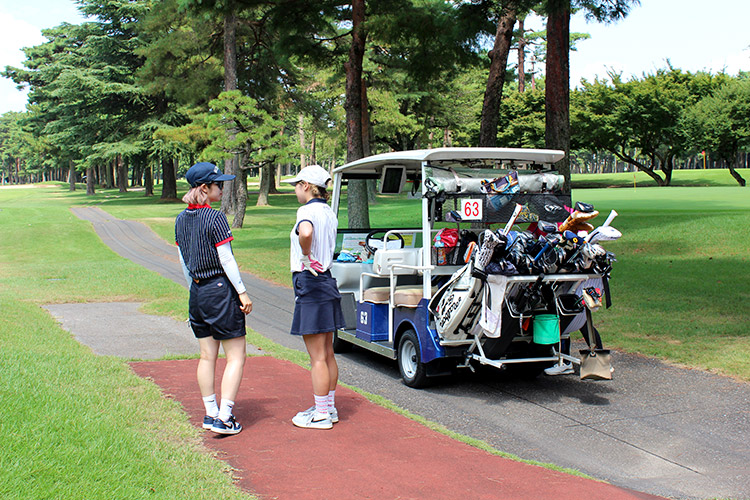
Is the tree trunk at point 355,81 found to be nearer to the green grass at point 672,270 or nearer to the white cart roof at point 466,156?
the green grass at point 672,270

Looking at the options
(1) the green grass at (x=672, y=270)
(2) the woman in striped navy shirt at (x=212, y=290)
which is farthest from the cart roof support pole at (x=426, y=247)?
(2) the woman in striped navy shirt at (x=212, y=290)

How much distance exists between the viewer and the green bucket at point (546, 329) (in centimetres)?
632

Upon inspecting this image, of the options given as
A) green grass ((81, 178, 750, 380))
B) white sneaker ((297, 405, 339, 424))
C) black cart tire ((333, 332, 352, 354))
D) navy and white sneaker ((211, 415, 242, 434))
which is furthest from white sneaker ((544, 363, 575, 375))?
navy and white sneaker ((211, 415, 242, 434))

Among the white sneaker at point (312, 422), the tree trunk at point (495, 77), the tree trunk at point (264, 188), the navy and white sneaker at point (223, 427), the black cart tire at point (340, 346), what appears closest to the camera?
the navy and white sneaker at point (223, 427)

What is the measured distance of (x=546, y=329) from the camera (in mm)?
6328

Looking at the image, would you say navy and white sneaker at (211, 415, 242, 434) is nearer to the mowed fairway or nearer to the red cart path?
the red cart path

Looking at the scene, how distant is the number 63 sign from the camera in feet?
21.6

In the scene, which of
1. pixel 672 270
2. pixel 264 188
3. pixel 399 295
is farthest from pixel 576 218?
pixel 264 188

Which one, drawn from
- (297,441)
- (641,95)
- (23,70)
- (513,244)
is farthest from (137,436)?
(23,70)

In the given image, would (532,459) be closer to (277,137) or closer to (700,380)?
(700,380)

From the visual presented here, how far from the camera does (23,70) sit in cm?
Answer: 6750

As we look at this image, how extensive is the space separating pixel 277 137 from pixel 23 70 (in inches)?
1950

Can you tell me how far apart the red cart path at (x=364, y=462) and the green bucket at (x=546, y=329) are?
1517mm

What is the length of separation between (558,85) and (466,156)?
33.4ft
